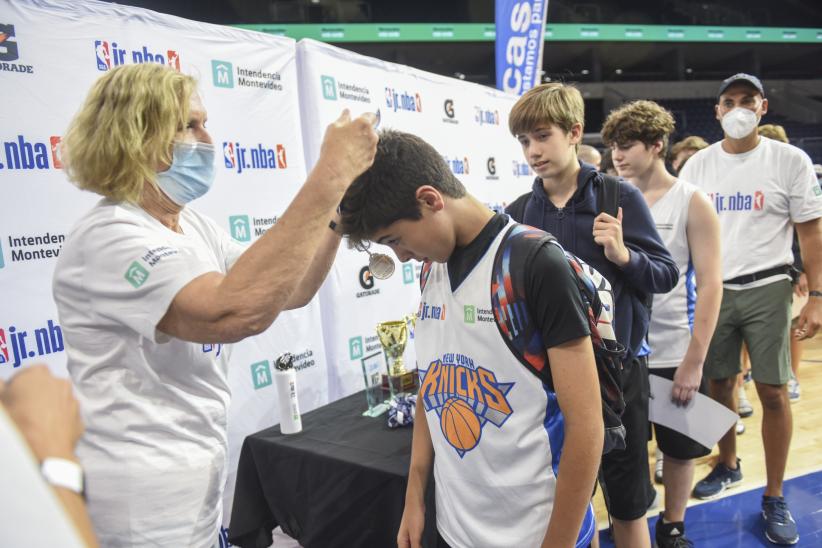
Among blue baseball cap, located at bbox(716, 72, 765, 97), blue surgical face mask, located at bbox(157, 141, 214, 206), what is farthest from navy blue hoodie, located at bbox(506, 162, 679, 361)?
blue baseball cap, located at bbox(716, 72, 765, 97)

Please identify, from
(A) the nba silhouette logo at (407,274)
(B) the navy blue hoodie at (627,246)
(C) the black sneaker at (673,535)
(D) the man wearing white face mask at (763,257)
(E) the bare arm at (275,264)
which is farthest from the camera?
(A) the nba silhouette logo at (407,274)

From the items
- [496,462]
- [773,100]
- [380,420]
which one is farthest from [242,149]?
[773,100]

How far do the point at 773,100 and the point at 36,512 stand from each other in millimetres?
18236

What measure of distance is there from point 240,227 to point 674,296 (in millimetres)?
1748

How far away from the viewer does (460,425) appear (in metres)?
1.02

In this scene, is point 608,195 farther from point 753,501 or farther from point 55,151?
point 753,501

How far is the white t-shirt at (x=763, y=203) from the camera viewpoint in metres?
2.32

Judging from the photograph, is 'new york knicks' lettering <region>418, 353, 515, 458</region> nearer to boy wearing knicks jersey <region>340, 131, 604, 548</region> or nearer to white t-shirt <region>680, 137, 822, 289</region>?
boy wearing knicks jersey <region>340, 131, 604, 548</region>

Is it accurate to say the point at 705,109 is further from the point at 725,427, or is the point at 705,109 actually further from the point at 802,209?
the point at 725,427

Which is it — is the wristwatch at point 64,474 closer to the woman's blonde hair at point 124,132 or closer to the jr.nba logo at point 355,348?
the woman's blonde hair at point 124,132

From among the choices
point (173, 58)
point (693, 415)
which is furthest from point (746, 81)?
point (173, 58)

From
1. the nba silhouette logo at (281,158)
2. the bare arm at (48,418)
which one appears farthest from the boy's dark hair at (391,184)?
the nba silhouette logo at (281,158)

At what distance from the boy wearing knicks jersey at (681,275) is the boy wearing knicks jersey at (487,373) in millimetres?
1090

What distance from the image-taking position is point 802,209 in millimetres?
2322
